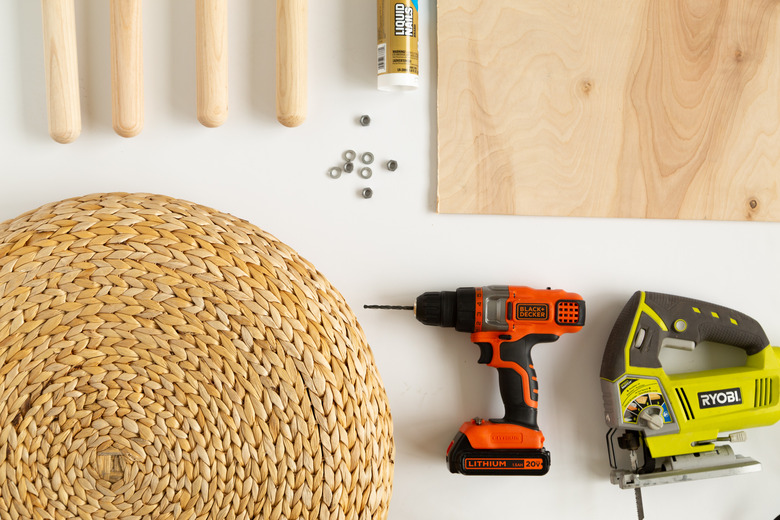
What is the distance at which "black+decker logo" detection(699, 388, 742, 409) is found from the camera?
861 millimetres

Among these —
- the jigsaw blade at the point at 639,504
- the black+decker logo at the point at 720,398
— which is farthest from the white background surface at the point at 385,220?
the black+decker logo at the point at 720,398

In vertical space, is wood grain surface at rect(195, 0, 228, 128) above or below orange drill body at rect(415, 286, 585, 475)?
above

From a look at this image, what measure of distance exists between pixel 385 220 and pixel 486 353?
9.7 inches

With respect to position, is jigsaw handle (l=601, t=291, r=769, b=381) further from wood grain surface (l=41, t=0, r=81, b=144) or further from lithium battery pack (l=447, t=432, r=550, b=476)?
wood grain surface (l=41, t=0, r=81, b=144)

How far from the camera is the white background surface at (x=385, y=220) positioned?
85 cm

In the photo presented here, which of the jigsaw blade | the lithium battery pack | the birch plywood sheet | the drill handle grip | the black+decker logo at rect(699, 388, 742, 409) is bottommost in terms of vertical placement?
the jigsaw blade

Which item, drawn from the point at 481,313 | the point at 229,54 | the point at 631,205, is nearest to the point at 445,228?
the point at 481,313

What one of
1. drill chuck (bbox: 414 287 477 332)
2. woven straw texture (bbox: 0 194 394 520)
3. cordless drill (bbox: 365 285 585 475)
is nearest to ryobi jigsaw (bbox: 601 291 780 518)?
cordless drill (bbox: 365 285 585 475)

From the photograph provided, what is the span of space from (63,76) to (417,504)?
0.79 meters

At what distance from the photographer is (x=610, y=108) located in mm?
889

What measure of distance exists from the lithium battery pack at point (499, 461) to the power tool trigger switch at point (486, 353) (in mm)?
118

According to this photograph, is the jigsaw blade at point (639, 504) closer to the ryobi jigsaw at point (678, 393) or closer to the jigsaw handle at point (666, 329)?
the ryobi jigsaw at point (678, 393)

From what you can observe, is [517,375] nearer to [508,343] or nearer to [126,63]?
[508,343]

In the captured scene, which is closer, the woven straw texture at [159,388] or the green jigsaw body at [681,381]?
the woven straw texture at [159,388]
